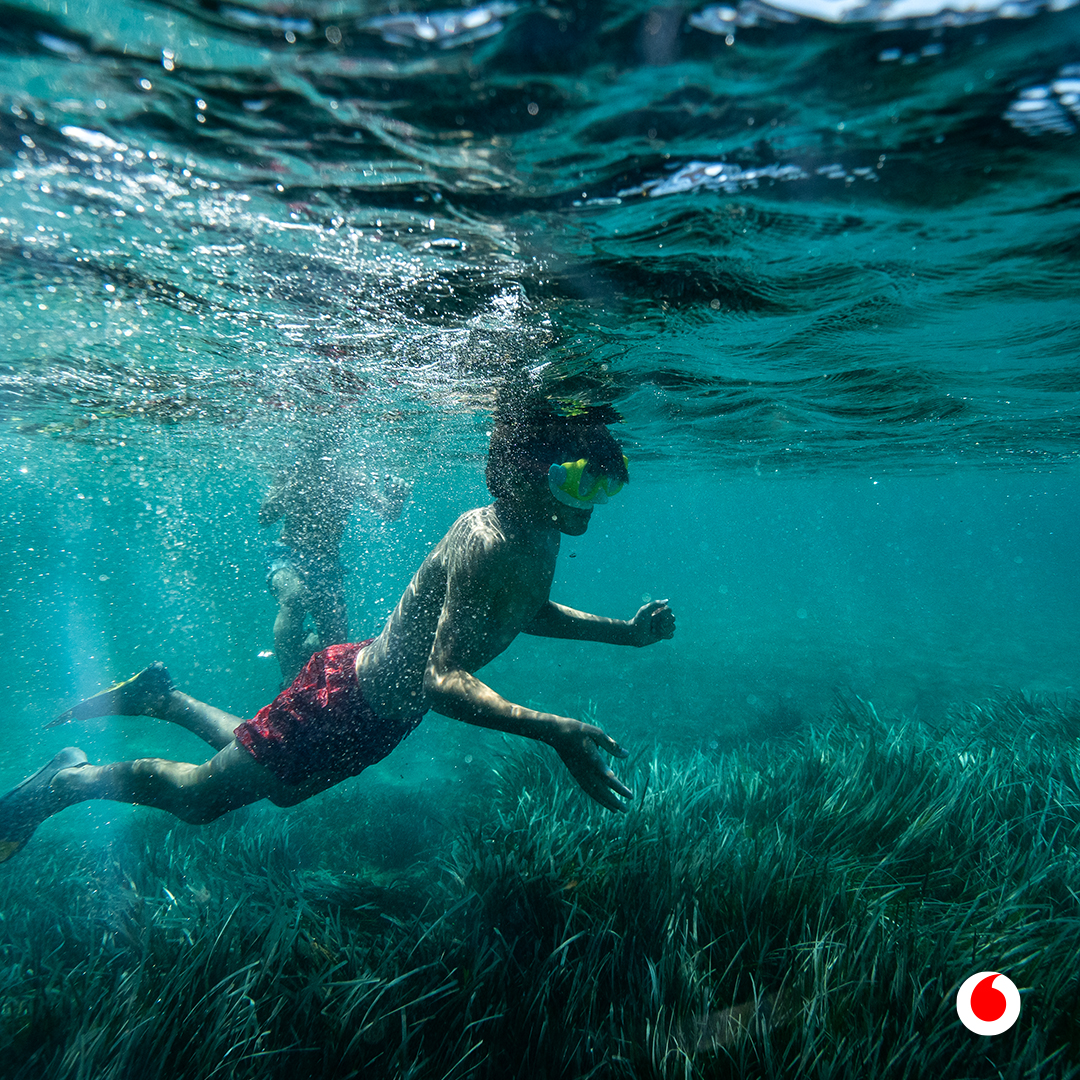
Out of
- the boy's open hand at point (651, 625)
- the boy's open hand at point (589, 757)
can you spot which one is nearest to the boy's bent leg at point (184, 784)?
the boy's open hand at point (589, 757)

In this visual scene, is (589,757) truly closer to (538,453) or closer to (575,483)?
(575,483)

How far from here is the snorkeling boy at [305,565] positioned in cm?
745

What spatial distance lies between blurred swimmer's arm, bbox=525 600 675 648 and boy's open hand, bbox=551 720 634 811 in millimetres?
1847

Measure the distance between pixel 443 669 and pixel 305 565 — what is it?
18.9ft

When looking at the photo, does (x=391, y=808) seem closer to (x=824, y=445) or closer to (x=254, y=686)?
(x=254, y=686)

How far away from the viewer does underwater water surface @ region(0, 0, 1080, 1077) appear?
282 centimetres

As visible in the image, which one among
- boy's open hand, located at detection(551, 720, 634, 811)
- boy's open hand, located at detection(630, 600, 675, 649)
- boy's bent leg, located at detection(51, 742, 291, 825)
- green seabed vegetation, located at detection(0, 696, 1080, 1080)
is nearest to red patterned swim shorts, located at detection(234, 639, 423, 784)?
boy's bent leg, located at detection(51, 742, 291, 825)

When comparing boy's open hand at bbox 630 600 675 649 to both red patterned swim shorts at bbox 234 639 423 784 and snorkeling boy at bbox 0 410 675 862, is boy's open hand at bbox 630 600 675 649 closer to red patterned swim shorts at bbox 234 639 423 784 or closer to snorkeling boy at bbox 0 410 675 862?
snorkeling boy at bbox 0 410 675 862

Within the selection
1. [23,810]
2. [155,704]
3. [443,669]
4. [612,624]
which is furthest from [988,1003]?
[23,810]

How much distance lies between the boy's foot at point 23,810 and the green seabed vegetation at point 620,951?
93 cm

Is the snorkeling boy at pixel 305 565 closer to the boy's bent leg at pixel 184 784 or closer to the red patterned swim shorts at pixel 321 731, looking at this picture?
the boy's bent leg at pixel 184 784

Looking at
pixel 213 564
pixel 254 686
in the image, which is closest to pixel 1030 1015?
pixel 254 686

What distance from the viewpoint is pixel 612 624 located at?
507cm

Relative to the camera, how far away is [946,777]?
255 inches
